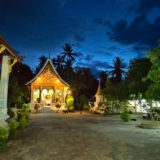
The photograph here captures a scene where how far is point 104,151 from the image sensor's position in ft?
16.5

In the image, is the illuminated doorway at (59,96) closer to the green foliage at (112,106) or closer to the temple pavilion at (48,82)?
the temple pavilion at (48,82)

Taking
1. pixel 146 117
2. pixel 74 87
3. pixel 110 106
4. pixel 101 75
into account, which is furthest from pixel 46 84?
pixel 101 75

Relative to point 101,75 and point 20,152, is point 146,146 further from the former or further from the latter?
point 101,75

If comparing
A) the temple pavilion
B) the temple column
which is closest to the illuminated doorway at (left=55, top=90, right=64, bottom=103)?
the temple pavilion

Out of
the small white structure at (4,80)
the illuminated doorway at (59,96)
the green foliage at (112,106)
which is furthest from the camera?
the illuminated doorway at (59,96)

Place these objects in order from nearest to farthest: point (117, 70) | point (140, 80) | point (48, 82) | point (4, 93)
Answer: point (4, 93), point (140, 80), point (48, 82), point (117, 70)

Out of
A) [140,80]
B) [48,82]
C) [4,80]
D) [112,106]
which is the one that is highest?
[48,82]

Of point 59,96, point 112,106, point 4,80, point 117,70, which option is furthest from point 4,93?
point 117,70

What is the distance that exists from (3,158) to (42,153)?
3.33 feet

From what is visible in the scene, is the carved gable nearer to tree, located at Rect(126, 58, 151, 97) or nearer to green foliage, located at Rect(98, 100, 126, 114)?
green foliage, located at Rect(98, 100, 126, 114)

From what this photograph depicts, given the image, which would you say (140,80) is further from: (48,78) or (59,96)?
(59,96)

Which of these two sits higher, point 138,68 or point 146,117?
point 138,68

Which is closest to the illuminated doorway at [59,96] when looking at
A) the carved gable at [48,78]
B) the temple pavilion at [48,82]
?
the temple pavilion at [48,82]

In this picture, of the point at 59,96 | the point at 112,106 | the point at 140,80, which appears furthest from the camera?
the point at 59,96
